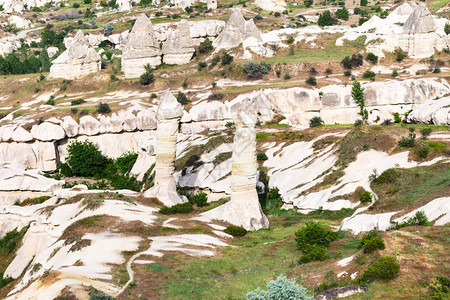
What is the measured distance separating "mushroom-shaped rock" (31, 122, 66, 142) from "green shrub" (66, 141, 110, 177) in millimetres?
2779

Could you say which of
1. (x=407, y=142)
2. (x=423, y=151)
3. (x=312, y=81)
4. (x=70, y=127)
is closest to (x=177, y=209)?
(x=407, y=142)

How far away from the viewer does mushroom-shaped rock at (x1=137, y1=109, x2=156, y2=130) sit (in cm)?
6956

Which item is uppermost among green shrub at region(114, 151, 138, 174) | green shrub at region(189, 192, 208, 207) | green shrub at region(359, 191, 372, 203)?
green shrub at region(359, 191, 372, 203)

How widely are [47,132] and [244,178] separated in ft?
133

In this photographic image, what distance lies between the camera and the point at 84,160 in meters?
64.2

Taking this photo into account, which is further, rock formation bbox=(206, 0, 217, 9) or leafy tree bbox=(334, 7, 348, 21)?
rock formation bbox=(206, 0, 217, 9)

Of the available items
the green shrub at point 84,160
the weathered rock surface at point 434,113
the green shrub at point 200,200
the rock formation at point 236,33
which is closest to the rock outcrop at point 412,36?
the rock formation at point 236,33

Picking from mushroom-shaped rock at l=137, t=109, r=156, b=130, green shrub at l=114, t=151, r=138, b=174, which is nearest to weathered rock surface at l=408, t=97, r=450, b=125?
green shrub at l=114, t=151, r=138, b=174

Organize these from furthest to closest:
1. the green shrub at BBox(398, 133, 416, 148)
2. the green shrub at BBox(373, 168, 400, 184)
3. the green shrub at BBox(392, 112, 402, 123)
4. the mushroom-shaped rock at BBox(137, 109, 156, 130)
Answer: the mushroom-shaped rock at BBox(137, 109, 156, 130), the green shrub at BBox(392, 112, 402, 123), the green shrub at BBox(398, 133, 416, 148), the green shrub at BBox(373, 168, 400, 184)

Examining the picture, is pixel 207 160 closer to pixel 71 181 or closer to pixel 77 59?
pixel 71 181

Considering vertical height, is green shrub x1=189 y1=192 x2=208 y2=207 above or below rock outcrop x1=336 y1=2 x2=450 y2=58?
below

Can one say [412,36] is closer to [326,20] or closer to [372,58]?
[372,58]

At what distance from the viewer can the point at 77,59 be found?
8606 cm

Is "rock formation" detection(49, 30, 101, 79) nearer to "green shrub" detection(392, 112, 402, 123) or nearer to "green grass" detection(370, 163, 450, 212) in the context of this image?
"green shrub" detection(392, 112, 402, 123)
